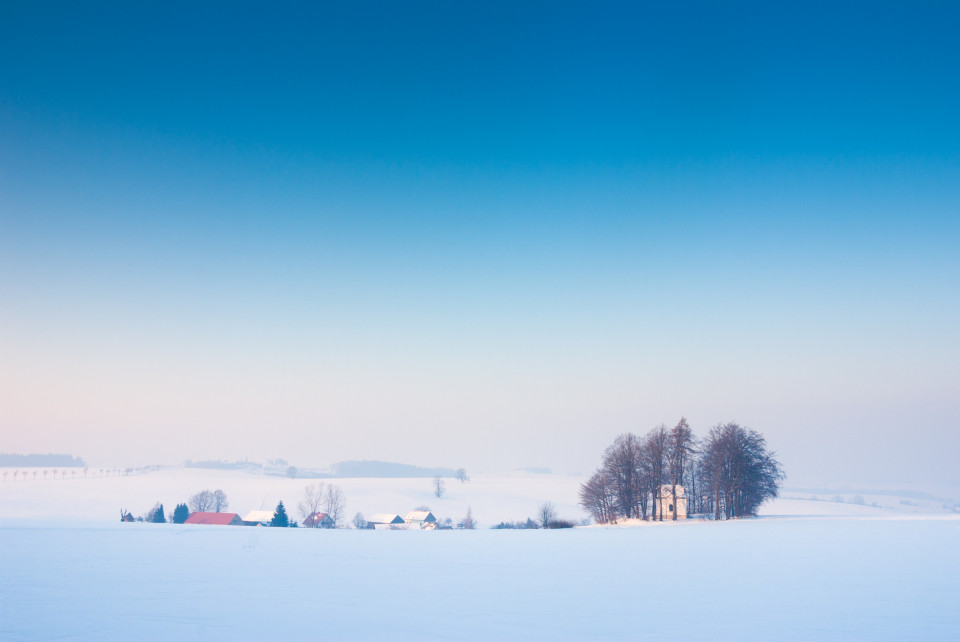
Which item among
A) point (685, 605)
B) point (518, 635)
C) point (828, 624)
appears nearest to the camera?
point (518, 635)

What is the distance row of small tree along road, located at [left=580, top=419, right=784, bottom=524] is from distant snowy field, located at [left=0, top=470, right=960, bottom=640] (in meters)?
29.6

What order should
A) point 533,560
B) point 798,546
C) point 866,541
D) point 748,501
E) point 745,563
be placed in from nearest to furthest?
point 745,563 → point 533,560 → point 798,546 → point 866,541 → point 748,501

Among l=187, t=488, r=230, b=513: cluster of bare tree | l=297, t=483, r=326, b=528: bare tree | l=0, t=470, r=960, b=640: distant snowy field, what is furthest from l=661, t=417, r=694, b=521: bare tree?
l=187, t=488, r=230, b=513: cluster of bare tree

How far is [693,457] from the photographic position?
73062 millimetres

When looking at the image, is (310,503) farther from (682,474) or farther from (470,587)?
(470,587)

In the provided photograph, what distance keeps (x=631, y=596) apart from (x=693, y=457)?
6069cm

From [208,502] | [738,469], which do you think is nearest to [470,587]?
[738,469]

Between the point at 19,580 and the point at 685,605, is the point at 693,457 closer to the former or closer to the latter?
the point at 685,605

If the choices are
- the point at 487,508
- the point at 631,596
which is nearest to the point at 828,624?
the point at 631,596

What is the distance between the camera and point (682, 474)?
73500 millimetres

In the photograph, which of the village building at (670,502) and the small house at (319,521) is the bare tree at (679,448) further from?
the small house at (319,521)

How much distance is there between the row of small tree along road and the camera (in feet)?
219

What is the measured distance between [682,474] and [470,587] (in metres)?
61.4

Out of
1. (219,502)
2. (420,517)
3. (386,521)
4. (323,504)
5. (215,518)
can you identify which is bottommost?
(386,521)
